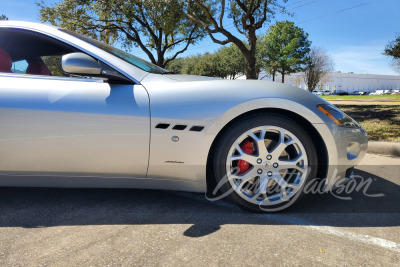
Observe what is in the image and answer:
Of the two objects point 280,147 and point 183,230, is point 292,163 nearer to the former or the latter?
point 280,147

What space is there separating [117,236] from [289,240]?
109 centimetres

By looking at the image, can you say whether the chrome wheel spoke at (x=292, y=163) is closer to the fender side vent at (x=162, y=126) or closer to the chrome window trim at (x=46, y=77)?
the fender side vent at (x=162, y=126)

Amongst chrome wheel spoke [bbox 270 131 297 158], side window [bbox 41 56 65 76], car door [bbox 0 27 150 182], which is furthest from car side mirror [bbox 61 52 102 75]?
chrome wheel spoke [bbox 270 131 297 158]

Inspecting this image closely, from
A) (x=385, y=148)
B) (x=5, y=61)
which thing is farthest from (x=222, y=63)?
(x=5, y=61)

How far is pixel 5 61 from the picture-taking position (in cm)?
239

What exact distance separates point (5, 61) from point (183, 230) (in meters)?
2.06

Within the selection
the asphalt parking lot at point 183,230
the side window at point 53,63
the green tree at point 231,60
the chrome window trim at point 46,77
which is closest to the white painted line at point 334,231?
the asphalt parking lot at point 183,230

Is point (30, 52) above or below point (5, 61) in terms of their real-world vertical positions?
above

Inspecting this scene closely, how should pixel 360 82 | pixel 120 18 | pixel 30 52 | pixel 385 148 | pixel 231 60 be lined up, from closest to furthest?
1. pixel 30 52
2. pixel 385 148
3. pixel 120 18
4. pixel 231 60
5. pixel 360 82

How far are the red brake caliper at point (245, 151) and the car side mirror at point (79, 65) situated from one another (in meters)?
1.19

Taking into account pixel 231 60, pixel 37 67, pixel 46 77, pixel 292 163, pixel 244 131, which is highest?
pixel 231 60

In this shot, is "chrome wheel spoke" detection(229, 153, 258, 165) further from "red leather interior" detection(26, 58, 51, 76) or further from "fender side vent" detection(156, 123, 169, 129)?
"red leather interior" detection(26, 58, 51, 76)

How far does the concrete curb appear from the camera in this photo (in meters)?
4.03

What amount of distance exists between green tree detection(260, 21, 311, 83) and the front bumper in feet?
123
